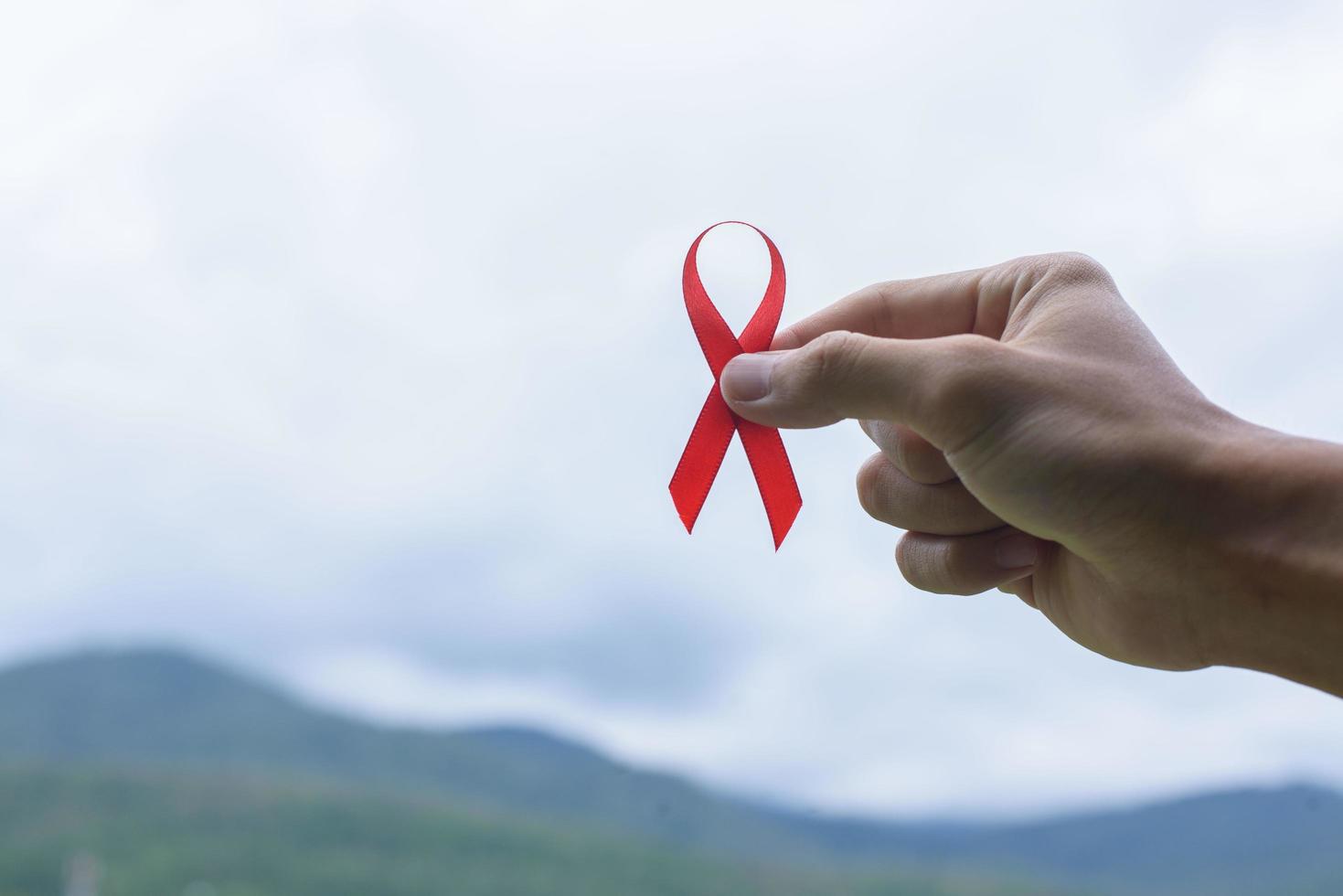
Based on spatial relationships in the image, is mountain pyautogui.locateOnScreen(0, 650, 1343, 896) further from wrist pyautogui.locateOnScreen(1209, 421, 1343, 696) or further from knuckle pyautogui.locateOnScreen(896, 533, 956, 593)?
wrist pyautogui.locateOnScreen(1209, 421, 1343, 696)

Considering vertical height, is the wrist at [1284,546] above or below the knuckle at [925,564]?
below

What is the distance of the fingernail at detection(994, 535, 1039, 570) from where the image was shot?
1.30 m

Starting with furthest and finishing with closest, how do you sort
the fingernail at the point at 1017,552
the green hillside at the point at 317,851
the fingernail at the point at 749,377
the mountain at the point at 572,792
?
1. the mountain at the point at 572,792
2. the green hillside at the point at 317,851
3. the fingernail at the point at 1017,552
4. the fingernail at the point at 749,377

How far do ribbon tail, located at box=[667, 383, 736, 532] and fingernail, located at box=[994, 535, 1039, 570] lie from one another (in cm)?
32

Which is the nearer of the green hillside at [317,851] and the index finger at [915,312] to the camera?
the index finger at [915,312]

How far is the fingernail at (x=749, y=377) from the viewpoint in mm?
1172

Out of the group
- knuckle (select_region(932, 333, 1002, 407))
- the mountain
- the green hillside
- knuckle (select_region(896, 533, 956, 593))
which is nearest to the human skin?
knuckle (select_region(932, 333, 1002, 407))

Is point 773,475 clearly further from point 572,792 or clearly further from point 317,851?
point 572,792

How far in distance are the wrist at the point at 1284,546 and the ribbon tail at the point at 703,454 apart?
0.48m

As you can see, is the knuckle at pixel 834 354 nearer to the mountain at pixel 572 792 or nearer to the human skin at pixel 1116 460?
the human skin at pixel 1116 460

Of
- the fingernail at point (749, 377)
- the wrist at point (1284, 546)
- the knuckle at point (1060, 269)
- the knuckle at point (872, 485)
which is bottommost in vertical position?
the wrist at point (1284, 546)

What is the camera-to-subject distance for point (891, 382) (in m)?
1.04

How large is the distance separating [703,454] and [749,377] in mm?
112

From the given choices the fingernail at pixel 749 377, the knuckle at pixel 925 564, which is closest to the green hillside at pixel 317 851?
the knuckle at pixel 925 564
